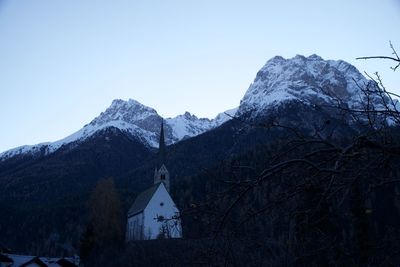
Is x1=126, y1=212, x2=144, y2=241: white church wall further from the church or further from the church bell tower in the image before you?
the church bell tower

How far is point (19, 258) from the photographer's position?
42562 millimetres

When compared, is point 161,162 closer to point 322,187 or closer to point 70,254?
point 70,254

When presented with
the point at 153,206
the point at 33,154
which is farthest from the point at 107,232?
the point at 33,154

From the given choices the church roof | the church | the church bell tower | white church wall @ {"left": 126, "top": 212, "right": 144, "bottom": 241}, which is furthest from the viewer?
the church bell tower

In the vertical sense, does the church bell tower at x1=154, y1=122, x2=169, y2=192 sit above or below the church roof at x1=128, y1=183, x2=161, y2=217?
above

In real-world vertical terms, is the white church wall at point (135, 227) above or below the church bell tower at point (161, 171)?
below

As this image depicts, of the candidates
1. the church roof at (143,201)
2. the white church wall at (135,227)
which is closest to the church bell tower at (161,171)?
the church roof at (143,201)

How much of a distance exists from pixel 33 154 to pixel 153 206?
139439 mm

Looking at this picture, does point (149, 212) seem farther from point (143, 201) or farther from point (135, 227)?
point (143, 201)

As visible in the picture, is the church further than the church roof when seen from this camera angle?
No

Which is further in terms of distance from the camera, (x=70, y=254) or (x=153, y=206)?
(x=70, y=254)

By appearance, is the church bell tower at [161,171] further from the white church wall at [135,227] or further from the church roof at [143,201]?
the white church wall at [135,227]

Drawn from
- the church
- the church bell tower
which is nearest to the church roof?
the church

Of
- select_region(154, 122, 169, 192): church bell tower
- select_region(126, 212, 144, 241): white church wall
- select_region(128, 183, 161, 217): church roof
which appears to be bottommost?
select_region(126, 212, 144, 241): white church wall
